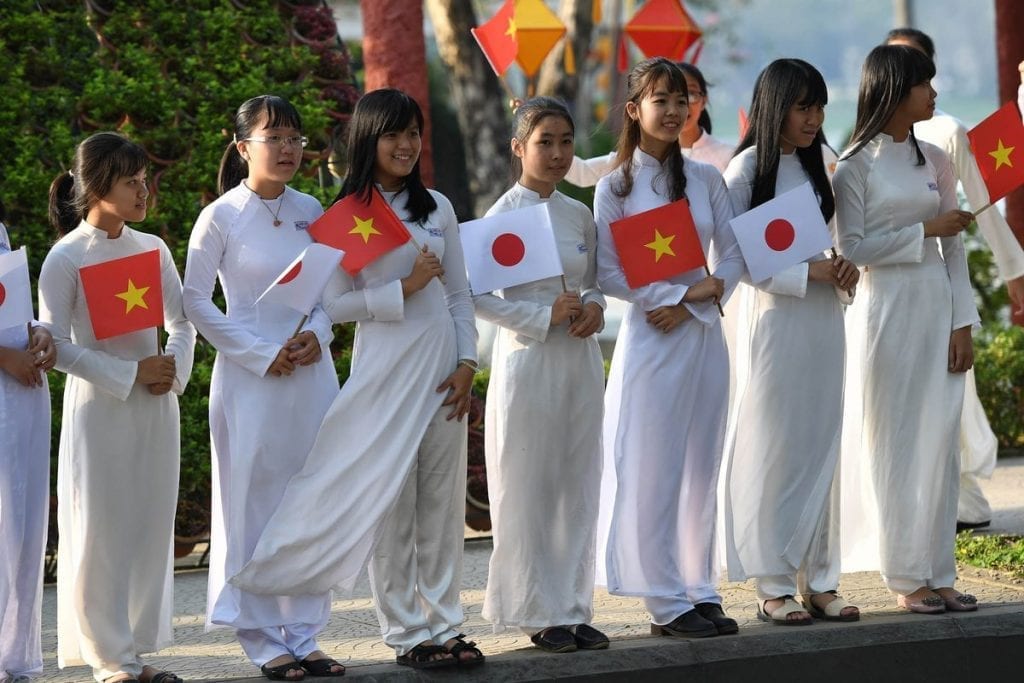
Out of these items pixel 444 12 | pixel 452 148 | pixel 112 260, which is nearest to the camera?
pixel 112 260

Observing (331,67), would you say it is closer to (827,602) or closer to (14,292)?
(14,292)

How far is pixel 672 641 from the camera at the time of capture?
556 cm

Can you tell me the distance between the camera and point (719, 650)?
5531 millimetres

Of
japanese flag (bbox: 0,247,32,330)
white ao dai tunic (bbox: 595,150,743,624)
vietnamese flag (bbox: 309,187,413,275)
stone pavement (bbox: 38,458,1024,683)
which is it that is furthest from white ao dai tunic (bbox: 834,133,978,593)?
japanese flag (bbox: 0,247,32,330)

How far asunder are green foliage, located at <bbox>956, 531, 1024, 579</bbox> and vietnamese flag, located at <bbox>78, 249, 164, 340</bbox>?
352cm

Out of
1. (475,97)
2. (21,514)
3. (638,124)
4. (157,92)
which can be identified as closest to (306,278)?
(21,514)

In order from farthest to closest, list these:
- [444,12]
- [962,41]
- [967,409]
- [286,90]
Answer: [962,41] → [444,12] → [286,90] → [967,409]

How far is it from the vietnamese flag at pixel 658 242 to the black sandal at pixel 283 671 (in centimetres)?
167

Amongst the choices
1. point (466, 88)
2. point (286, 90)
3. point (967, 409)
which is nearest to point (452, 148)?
point (466, 88)

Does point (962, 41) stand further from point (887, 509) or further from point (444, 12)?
point (887, 509)

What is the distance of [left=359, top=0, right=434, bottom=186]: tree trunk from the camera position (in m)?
9.70

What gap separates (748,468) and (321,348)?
63.5 inches

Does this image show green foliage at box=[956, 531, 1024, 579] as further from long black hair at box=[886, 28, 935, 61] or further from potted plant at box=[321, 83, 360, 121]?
potted plant at box=[321, 83, 360, 121]

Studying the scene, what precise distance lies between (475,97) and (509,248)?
→ 1202cm
